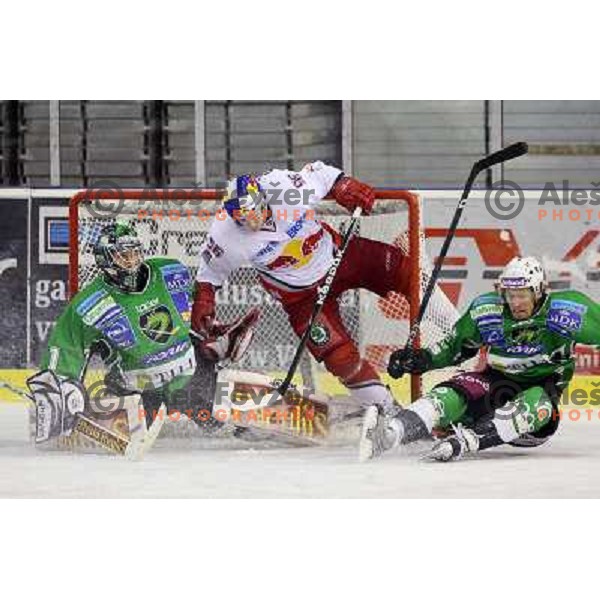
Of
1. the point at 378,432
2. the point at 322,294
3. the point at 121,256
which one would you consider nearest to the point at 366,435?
the point at 378,432

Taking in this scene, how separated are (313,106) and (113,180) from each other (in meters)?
0.62

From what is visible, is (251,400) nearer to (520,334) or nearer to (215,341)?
(215,341)

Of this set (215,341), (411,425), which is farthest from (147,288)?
(411,425)

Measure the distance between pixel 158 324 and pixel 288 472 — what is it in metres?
0.63

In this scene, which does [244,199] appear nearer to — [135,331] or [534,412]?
[135,331]

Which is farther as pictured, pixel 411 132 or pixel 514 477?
pixel 411 132

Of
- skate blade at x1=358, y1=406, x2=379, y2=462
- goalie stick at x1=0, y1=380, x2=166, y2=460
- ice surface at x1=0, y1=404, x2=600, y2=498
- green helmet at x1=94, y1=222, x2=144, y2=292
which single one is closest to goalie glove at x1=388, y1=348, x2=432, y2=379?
skate blade at x1=358, y1=406, x2=379, y2=462

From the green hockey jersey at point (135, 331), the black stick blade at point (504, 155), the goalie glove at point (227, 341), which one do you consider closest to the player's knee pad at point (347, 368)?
the goalie glove at point (227, 341)

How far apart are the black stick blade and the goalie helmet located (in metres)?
0.66

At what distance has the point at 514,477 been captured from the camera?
7422 millimetres

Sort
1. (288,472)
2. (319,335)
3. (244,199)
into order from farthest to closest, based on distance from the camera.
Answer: (319,335) < (244,199) < (288,472)

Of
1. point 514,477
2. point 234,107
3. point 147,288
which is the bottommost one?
point 514,477

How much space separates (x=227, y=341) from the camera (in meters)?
7.72

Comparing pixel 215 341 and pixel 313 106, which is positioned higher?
pixel 313 106
